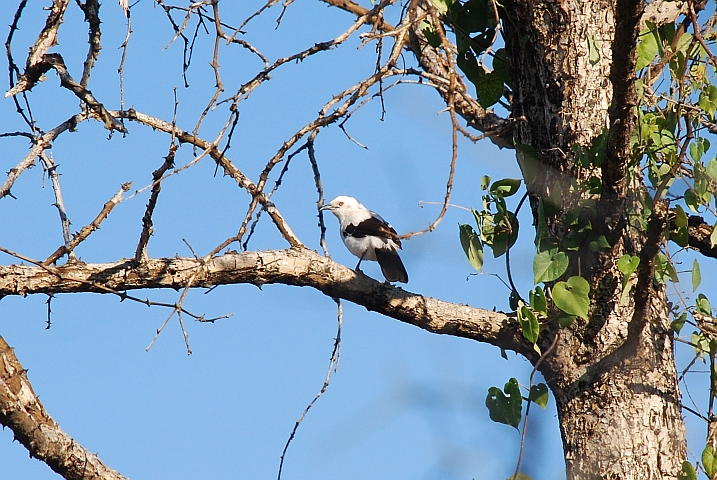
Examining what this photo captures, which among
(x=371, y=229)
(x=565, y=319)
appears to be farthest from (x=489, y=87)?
(x=371, y=229)

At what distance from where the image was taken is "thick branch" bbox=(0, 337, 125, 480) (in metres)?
3.30

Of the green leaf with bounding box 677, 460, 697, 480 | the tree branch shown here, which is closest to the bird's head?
the tree branch

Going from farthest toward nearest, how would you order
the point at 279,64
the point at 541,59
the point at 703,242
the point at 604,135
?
the point at 703,242 < the point at 541,59 < the point at 279,64 < the point at 604,135

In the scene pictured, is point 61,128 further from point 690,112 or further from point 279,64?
point 690,112

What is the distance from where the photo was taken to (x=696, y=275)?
11.2 feet

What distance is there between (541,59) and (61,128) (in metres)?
2.30

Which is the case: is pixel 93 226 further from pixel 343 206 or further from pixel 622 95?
pixel 343 206

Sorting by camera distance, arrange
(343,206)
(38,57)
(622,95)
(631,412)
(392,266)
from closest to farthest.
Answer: (622,95) < (631,412) < (38,57) < (392,266) < (343,206)

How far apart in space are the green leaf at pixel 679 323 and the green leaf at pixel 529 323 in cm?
60

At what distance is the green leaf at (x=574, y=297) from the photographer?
3.32 m

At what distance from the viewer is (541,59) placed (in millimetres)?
3730

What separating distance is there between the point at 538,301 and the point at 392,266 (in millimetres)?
3444

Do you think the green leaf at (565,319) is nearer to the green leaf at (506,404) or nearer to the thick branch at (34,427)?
the green leaf at (506,404)

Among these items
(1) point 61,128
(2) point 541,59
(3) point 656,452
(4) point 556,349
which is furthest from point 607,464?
(1) point 61,128
